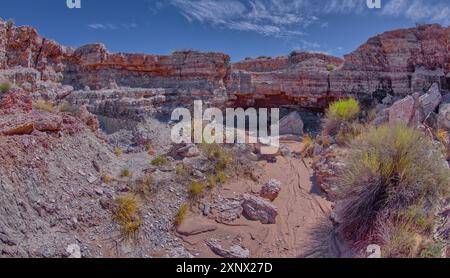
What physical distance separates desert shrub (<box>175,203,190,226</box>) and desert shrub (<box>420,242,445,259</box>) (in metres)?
3.25

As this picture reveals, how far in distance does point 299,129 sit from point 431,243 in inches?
316

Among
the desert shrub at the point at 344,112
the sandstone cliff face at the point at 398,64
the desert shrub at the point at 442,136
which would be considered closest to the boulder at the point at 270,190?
the desert shrub at the point at 442,136

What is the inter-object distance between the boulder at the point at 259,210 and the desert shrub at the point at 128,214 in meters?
1.78

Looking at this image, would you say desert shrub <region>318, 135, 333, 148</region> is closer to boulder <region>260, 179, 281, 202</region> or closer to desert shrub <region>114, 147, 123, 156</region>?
boulder <region>260, 179, 281, 202</region>

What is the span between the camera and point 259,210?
543 centimetres

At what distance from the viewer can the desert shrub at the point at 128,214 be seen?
465 centimetres

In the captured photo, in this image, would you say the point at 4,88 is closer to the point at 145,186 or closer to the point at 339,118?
the point at 145,186

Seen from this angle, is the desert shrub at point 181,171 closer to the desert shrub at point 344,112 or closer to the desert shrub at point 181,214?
the desert shrub at point 181,214


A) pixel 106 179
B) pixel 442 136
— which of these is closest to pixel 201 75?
pixel 106 179

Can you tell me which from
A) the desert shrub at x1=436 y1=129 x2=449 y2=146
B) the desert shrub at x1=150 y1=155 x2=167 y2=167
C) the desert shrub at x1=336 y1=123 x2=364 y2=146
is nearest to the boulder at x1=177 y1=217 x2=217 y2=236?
the desert shrub at x1=150 y1=155 x2=167 y2=167

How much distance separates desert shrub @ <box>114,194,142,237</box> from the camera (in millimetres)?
4652

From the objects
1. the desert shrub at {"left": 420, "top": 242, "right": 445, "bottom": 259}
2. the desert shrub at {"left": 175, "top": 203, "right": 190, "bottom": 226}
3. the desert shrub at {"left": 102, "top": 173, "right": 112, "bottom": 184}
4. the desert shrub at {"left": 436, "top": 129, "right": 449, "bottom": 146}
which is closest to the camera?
the desert shrub at {"left": 420, "top": 242, "right": 445, "bottom": 259}

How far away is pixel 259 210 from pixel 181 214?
1315mm
